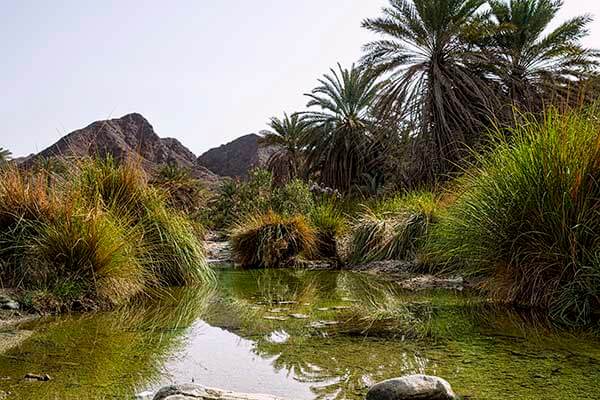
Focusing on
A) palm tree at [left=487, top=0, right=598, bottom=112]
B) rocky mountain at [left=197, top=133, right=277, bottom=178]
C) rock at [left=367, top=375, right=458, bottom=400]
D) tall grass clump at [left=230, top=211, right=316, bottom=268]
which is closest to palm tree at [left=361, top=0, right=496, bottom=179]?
palm tree at [left=487, top=0, right=598, bottom=112]

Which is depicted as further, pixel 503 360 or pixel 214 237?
pixel 214 237

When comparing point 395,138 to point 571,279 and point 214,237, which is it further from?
point 571,279

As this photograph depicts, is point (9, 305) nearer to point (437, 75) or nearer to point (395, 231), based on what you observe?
point (395, 231)

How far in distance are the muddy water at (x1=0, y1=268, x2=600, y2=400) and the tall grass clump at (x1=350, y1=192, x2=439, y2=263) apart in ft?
10.3

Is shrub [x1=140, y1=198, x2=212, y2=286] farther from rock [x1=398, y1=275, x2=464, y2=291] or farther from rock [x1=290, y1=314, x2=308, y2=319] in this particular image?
rock [x1=398, y1=275, x2=464, y2=291]

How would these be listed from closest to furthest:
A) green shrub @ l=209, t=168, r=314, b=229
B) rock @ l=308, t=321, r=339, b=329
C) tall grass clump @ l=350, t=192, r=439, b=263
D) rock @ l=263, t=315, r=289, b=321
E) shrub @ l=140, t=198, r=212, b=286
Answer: rock @ l=308, t=321, r=339, b=329
rock @ l=263, t=315, r=289, b=321
shrub @ l=140, t=198, r=212, b=286
tall grass clump @ l=350, t=192, r=439, b=263
green shrub @ l=209, t=168, r=314, b=229

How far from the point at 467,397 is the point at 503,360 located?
681 millimetres

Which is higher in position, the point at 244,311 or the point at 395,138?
the point at 395,138

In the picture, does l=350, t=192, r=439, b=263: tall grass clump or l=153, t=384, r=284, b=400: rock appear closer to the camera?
l=153, t=384, r=284, b=400: rock

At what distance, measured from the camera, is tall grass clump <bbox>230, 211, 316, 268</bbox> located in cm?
945

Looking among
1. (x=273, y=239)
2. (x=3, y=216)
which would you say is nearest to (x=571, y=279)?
(x=3, y=216)

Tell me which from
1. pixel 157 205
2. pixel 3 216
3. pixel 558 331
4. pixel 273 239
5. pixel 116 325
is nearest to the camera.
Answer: pixel 558 331

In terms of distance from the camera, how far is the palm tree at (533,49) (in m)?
13.4

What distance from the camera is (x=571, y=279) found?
416 cm
